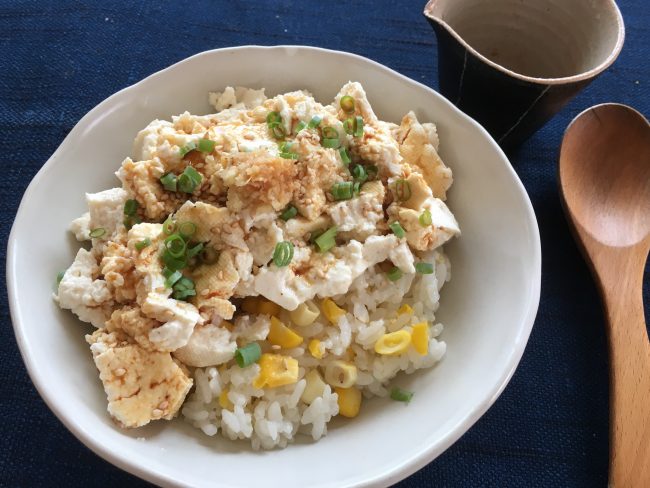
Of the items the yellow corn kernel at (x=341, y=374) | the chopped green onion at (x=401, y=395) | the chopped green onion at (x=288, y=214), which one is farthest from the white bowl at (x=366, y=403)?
the chopped green onion at (x=288, y=214)

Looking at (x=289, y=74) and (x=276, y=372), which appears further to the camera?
(x=289, y=74)

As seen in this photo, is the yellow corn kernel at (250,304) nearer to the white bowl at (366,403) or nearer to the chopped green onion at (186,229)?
the chopped green onion at (186,229)

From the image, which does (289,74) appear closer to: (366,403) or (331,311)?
(331,311)

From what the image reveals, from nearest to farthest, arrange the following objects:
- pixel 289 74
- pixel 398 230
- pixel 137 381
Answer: pixel 137 381
pixel 398 230
pixel 289 74

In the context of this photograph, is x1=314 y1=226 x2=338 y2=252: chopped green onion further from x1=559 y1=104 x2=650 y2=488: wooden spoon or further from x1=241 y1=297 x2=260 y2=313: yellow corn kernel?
x1=559 y1=104 x2=650 y2=488: wooden spoon

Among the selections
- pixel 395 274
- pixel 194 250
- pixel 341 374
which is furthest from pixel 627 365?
pixel 194 250

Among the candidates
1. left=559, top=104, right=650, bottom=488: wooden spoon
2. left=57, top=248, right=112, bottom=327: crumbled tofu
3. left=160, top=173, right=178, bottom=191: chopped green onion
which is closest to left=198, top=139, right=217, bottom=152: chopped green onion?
left=160, top=173, right=178, bottom=191: chopped green onion

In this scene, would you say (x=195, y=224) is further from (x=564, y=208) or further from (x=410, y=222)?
(x=564, y=208)
